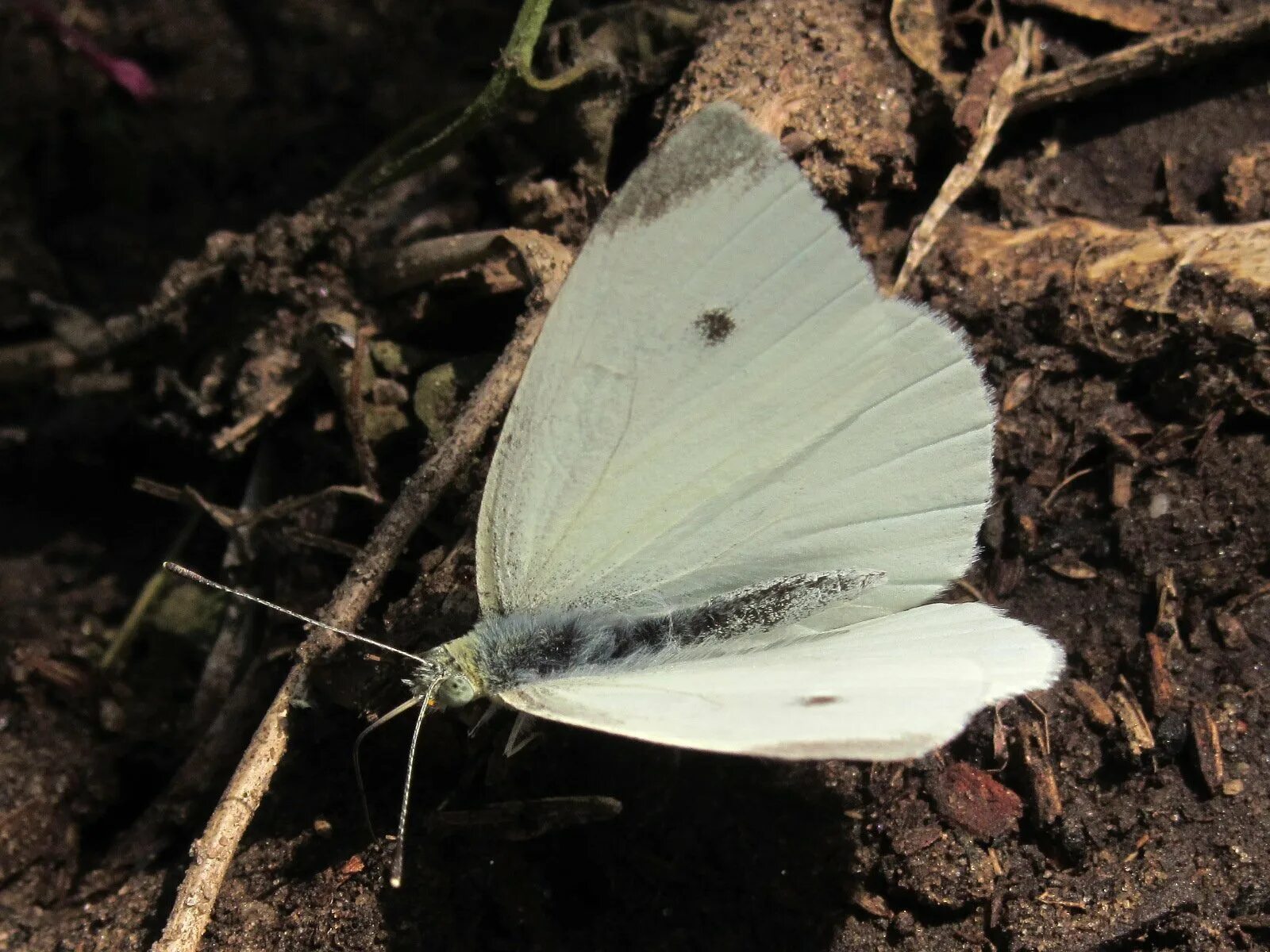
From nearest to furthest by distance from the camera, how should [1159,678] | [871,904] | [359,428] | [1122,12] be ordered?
1. [871,904]
2. [1159,678]
3. [359,428]
4. [1122,12]

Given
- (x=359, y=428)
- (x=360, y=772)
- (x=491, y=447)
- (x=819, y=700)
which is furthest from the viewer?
(x=359, y=428)

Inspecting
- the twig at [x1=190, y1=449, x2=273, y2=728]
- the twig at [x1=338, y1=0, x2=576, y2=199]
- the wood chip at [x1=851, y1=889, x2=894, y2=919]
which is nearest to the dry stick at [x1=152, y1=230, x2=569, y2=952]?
the twig at [x1=338, y1=0, x2=576, y2=199]

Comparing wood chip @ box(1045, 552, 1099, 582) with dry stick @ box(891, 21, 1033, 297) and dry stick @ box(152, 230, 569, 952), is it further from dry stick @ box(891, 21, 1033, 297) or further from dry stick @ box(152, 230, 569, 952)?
dry stick @ box(152, 230, 569, 952)

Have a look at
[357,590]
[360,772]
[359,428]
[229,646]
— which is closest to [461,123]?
[359,428]

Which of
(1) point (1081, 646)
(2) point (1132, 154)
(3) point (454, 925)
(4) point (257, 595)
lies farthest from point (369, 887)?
(2) point (1132, 154)

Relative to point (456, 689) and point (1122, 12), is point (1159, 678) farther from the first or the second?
point (1122, 12)

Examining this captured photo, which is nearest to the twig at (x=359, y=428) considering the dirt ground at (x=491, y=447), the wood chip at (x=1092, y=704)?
the dirt ground at (x=491, y=447)

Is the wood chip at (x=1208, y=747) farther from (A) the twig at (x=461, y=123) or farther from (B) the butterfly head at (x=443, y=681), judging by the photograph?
(A) the twig at (x=461, y=123)

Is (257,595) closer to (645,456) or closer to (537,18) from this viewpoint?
(645,456)
